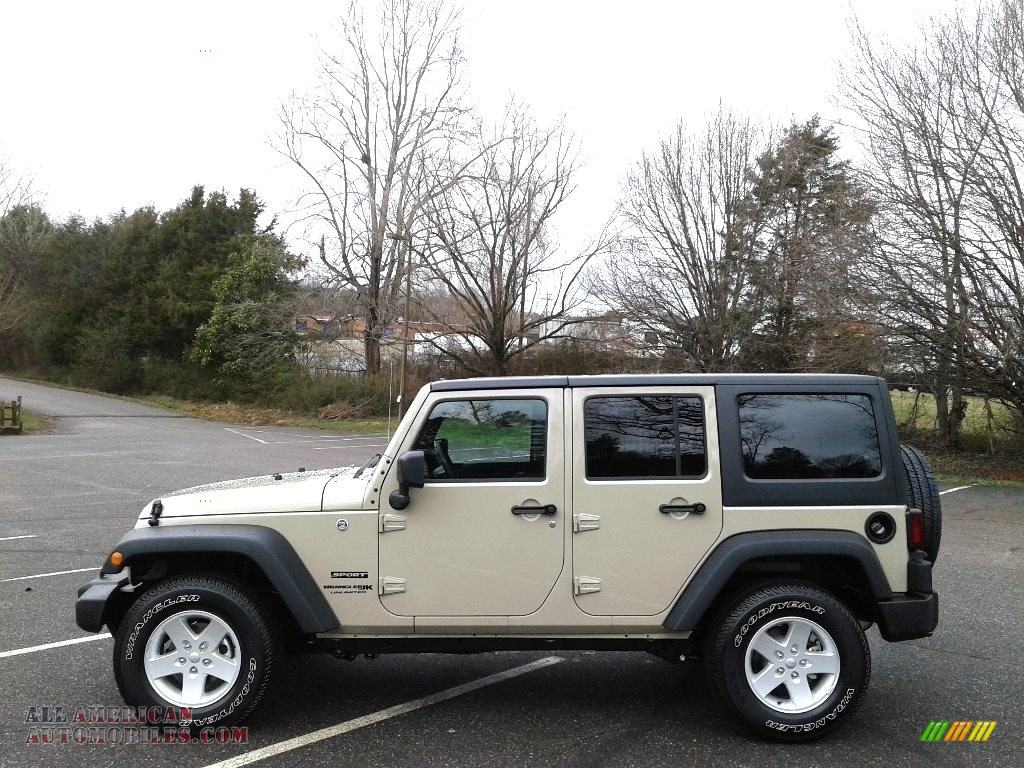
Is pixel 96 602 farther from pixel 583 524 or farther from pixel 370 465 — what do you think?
pixel 583 524

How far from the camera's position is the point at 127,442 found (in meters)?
21.9

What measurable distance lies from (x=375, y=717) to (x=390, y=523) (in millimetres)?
1080

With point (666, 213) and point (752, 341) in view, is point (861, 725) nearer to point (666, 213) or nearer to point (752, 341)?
point (752, 341)

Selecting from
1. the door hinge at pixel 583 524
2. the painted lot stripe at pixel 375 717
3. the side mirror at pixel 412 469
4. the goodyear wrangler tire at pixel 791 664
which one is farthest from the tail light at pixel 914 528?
the side mirror at pixel 412 469

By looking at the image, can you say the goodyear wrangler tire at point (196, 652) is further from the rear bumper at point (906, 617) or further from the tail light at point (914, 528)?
the tail light at point (914, 528)

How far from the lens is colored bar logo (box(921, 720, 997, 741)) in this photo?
4.11 metres

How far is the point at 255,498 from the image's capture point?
14.3ft

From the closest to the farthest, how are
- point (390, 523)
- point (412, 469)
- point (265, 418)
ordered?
1. point (412, 469)
2. point (390, 523)
3. point (265, 418)

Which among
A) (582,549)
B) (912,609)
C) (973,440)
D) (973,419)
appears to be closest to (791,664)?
(912,609)

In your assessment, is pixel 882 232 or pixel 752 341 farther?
pixel 752 341

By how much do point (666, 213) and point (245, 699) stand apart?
981 inches

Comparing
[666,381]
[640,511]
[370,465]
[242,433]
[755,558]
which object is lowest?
[242,433]

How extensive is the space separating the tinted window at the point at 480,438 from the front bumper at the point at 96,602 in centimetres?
173

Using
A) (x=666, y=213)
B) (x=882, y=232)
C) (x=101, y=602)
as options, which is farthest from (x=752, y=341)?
(x=101, y=602)
